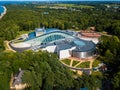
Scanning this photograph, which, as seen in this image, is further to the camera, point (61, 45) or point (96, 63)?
point (61, 45)

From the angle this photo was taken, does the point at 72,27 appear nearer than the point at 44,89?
No

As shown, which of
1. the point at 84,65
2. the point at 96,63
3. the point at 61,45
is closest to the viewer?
the point at 84,65

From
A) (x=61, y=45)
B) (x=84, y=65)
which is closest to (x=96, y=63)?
(x=84, y=65)

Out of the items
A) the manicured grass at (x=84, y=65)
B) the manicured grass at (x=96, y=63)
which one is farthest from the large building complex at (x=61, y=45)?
the manicured grass at (x=84, y=65)

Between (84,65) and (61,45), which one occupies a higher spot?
(61,45)

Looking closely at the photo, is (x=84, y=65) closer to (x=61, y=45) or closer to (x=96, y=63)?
(x=96, y=63)

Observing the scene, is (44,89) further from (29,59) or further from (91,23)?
(91,23)

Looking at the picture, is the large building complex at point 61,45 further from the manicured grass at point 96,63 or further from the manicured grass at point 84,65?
the manicured grass at point 84,65

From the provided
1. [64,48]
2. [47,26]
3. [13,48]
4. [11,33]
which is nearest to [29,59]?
[64,48]

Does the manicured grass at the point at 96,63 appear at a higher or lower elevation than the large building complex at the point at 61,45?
lower

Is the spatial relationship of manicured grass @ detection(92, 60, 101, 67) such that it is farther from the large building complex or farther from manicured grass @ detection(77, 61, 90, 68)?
the large building complex

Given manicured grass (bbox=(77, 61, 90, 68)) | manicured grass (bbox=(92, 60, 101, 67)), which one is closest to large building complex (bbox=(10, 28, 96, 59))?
manicured grass (bbox=(92, 60, 101, 67))
